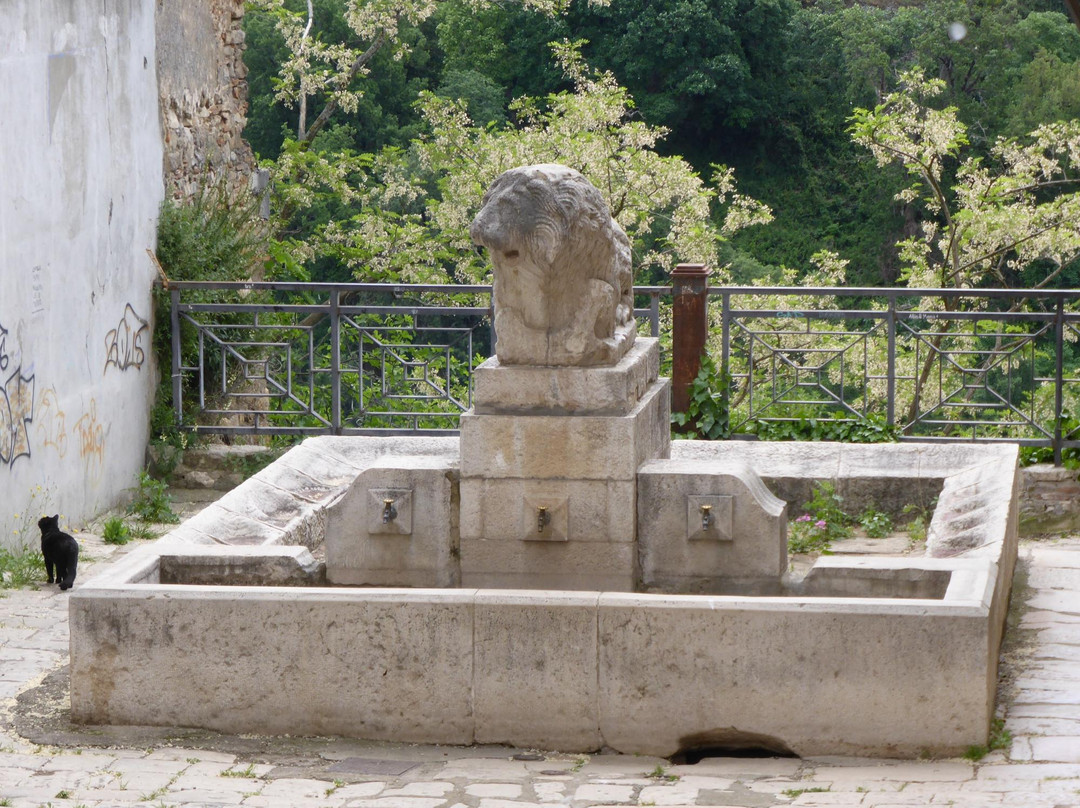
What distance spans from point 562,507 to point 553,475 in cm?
14

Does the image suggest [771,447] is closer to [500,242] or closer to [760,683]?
[500,242]

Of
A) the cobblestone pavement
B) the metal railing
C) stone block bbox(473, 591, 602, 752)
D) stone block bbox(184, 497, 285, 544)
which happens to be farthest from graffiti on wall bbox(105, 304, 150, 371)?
stone block bbox(473, 591, 602, 752)

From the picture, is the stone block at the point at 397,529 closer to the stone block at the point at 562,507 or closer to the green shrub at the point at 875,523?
the stone block at the point at 562,507

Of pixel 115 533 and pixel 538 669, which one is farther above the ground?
pixel 538 669

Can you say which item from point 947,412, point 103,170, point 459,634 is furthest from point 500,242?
point 947,412

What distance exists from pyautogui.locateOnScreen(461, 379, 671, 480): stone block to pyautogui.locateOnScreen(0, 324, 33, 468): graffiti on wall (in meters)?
3.42

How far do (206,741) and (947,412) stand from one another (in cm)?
1254

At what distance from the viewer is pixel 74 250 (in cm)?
975

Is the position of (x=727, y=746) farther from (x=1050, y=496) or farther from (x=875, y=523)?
(x=1050, y=496)

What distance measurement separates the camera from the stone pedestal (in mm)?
6559

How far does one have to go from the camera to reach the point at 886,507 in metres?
8.47

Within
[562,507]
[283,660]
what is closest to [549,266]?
[562,507]

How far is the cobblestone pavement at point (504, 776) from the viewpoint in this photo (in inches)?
197

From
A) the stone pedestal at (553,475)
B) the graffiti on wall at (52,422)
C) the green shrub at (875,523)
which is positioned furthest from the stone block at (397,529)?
the graffiti on wall at (52,422)
